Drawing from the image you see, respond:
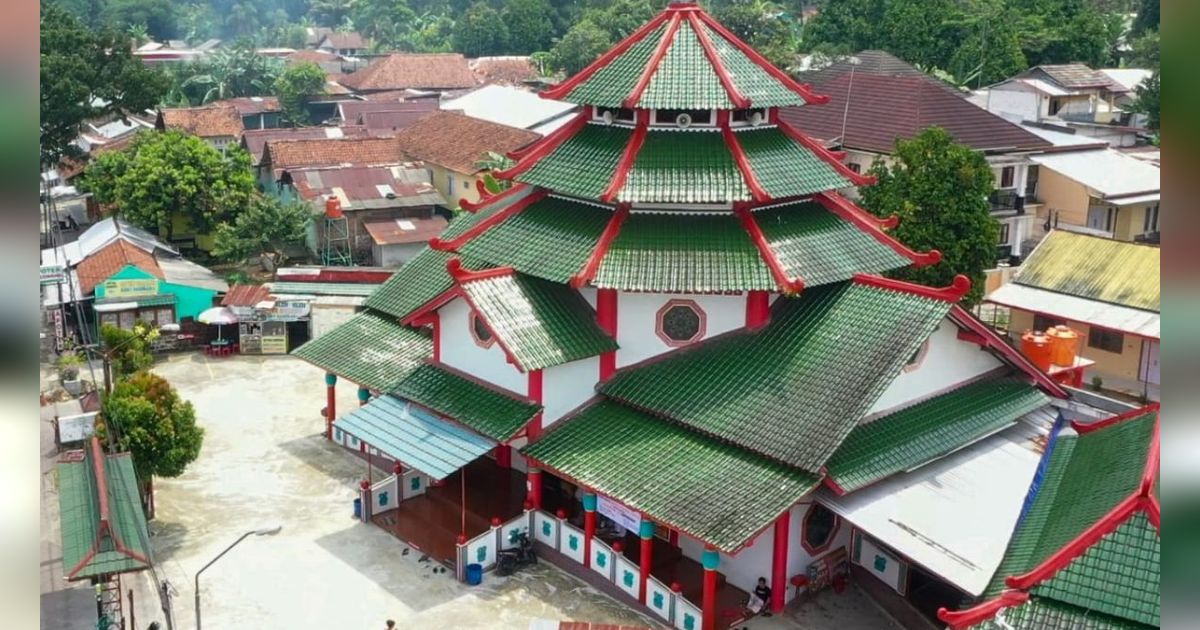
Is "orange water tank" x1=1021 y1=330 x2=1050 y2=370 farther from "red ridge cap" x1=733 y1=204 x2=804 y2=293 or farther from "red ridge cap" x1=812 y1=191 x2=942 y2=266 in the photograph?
"red ridge cap" x1=733 y1=204 x2=804 y2=293

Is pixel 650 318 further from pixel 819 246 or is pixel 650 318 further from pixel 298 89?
pixel 298 89

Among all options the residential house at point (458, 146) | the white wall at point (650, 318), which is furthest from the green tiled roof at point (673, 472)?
the residential house at point (458, 146)

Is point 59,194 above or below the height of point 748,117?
below

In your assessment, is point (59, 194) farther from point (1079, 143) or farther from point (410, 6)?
point (410, 6)

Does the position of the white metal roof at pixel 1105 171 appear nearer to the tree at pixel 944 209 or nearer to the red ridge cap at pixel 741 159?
the tree at pixel 944 209

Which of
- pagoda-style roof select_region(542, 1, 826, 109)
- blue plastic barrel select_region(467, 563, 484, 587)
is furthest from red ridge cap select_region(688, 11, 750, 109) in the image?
blue plastic barrel select_region(467, 563, 484, 587)

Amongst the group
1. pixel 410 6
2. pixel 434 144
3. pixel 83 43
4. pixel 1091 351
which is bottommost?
pixel 1091 351

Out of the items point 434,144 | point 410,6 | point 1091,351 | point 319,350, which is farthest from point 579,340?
point 410,6
